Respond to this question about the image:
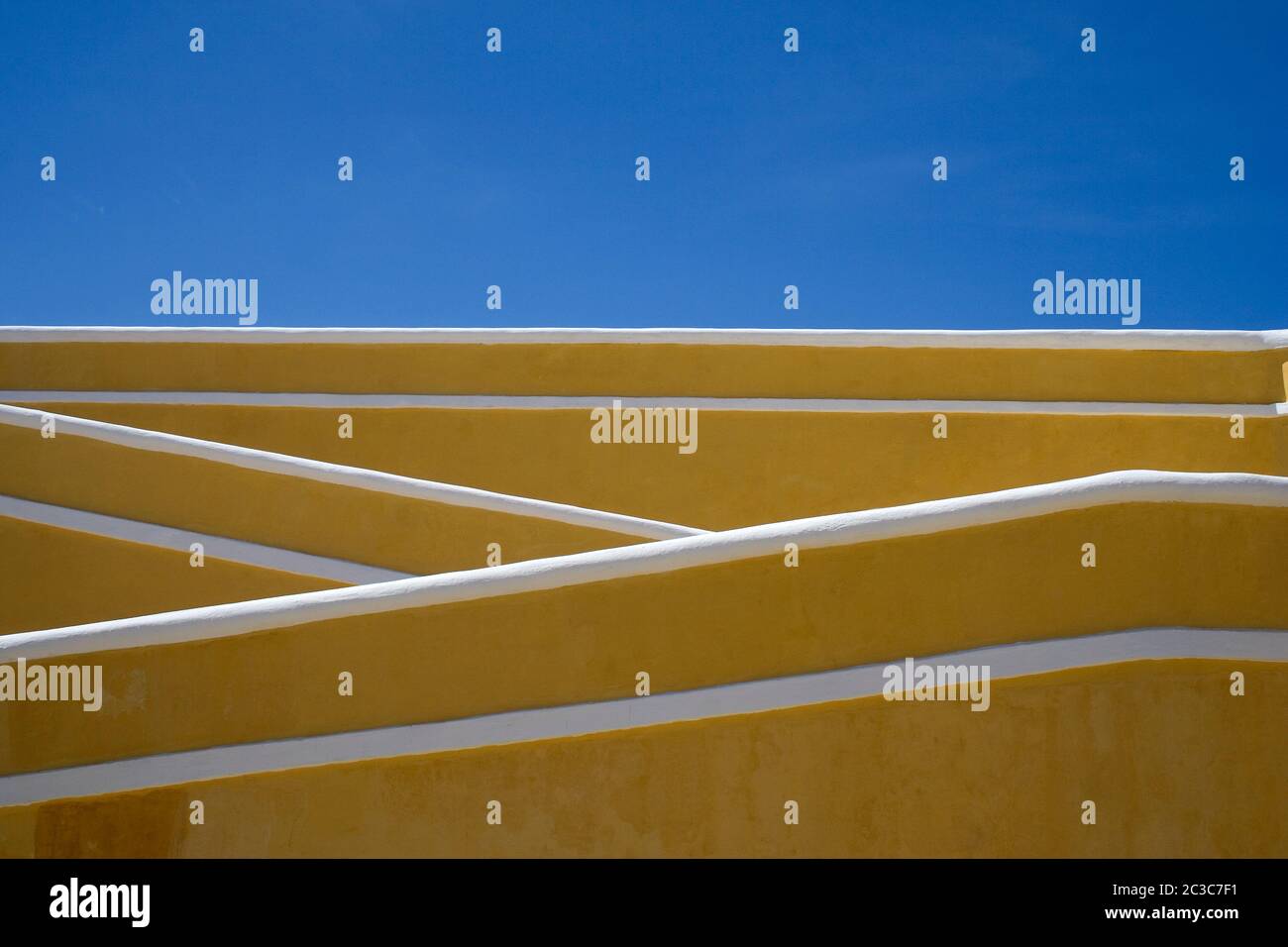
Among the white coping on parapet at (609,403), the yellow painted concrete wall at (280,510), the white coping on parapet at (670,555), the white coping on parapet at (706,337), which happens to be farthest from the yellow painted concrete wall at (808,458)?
the white coping on parapet at (670,555)

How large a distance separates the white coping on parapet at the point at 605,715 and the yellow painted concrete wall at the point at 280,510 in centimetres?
361

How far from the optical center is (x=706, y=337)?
39.2 feet

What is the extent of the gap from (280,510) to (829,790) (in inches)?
222

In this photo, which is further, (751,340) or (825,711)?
(751,340)

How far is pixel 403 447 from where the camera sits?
470 inches

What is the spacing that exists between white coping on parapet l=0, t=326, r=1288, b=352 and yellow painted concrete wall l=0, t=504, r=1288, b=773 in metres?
6.51

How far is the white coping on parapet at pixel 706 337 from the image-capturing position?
11.4 m

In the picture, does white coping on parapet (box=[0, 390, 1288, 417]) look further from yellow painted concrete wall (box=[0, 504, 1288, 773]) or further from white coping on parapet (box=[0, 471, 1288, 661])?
yellow painted concrete wall (box=[0, 504, 1288, 773])

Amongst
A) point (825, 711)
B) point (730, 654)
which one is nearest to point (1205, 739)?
point (825, 711)

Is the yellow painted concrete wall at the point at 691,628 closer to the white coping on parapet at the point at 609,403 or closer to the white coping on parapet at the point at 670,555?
the white coping on parapet at the point at 670,555

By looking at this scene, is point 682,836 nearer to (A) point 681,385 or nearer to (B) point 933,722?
(B) point 933,722

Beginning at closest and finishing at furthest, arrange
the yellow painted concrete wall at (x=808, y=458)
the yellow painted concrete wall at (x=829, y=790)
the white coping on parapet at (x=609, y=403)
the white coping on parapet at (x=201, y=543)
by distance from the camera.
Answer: the yellow painted concrete wall at (x=829, y=790)
the white coping on parapet at (x=201, y=543)
the yellow painted concrete wall at (x=808, y=458)
the white coping on parapet at (x=609, y=403)

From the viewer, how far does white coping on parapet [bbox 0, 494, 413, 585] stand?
30.1ft

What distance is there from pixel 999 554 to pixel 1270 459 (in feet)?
23.4
